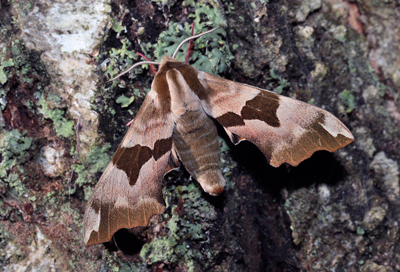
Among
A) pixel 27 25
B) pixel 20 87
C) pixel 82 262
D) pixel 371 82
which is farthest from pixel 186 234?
pixel 371 82

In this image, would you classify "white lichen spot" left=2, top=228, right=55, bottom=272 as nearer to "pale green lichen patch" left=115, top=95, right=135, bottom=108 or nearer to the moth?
the moth

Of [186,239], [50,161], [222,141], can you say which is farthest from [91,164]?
[222,141]

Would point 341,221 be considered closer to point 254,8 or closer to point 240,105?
point 240,105

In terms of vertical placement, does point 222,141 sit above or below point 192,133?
below

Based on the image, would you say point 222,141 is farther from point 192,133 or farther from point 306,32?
point 306,32

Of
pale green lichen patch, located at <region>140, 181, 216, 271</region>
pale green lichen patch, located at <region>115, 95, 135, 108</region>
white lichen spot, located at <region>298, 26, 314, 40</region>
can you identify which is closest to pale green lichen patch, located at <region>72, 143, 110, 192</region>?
pale green lichen patch, located at <region>115, 95, 135, 108</region>

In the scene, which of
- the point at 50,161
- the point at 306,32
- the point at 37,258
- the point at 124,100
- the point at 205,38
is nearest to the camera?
the point at 37,258

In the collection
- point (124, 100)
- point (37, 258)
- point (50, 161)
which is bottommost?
point (37, 258)
